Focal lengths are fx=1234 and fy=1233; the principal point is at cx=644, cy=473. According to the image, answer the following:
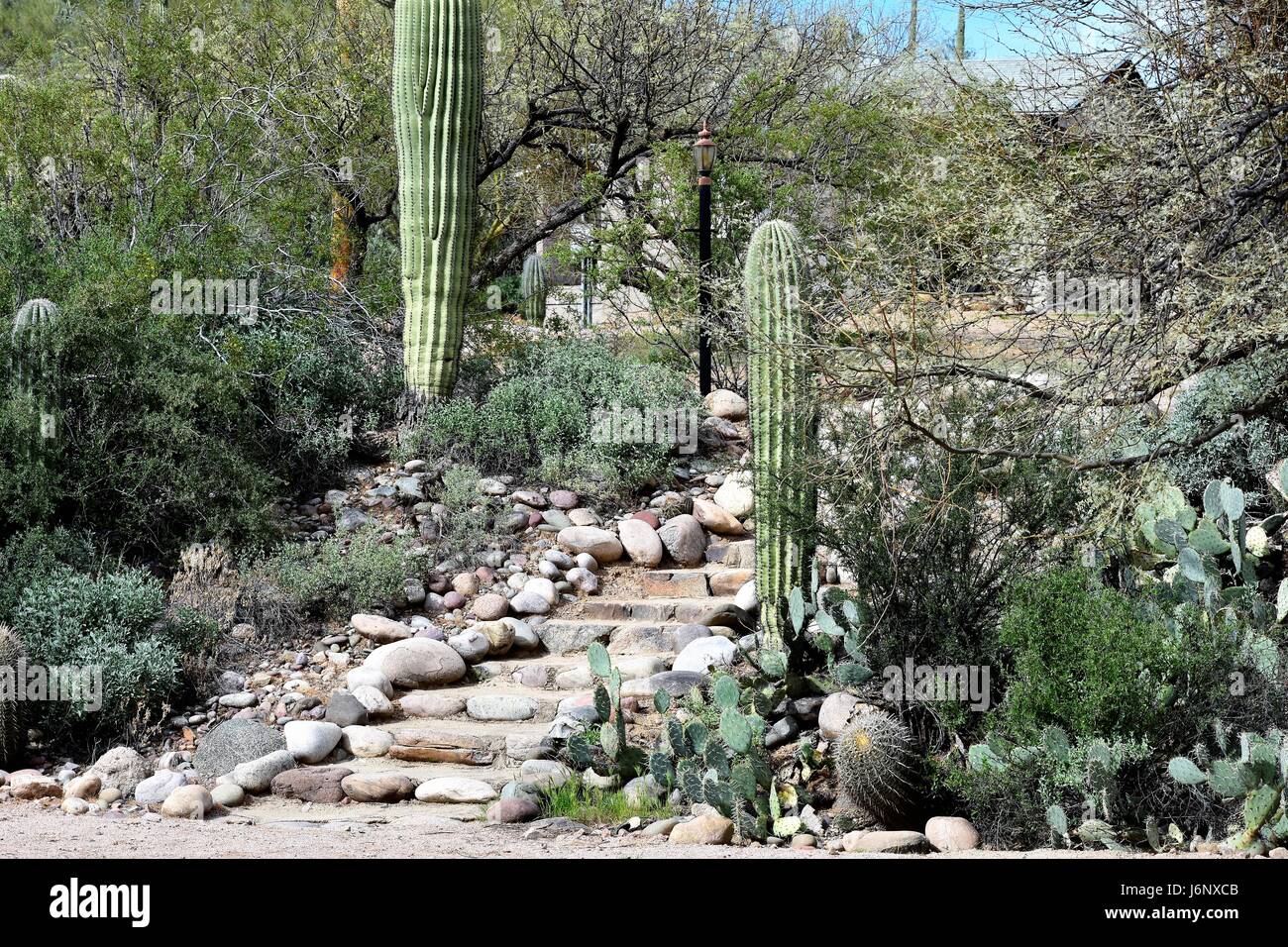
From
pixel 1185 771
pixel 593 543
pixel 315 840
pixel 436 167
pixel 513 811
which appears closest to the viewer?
pixel 1185 771

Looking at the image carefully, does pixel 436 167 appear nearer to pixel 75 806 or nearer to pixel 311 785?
pixel 311 785

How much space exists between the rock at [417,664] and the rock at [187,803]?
1.40m

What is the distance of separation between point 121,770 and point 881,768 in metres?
3.31

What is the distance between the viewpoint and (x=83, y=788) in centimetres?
526

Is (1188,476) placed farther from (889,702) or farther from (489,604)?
(489,604)

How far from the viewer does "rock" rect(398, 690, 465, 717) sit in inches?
247

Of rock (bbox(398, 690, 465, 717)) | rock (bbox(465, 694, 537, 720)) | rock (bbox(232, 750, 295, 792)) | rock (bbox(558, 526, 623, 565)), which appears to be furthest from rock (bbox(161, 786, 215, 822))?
rock (bbox(558, 526, 623, 565))

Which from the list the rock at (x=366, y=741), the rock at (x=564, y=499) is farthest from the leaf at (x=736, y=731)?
the rock at (x=564, y=499)

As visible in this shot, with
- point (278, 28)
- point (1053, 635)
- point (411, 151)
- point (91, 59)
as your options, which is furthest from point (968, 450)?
point (91, 59)

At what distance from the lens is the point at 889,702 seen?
521 cm

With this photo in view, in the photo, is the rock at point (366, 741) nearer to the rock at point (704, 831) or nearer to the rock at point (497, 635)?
the rock at point (497, 635)

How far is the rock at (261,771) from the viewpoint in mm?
5434

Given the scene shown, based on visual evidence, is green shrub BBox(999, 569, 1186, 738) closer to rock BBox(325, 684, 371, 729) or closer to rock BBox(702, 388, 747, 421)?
rock BBox(325, 684, 371, 729)

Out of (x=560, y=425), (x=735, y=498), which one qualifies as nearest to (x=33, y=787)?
(x=560, y=425)
